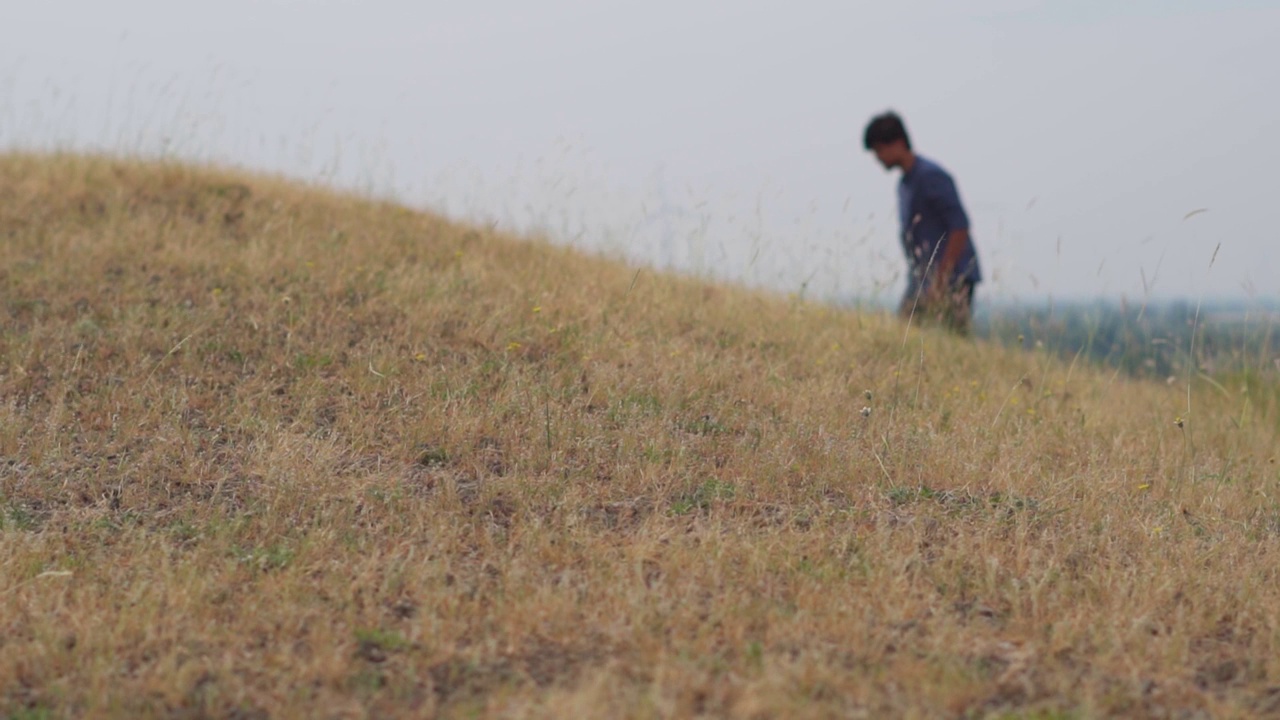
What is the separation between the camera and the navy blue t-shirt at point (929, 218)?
26.8ft

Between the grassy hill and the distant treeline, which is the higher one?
the distant treeline

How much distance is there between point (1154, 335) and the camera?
25.8 feet

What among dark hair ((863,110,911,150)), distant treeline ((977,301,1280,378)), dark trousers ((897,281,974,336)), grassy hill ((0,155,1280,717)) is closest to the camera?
grassy hill ((0,155,1280,717))

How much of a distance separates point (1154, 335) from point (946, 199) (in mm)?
1743

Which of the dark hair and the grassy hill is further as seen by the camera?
the dark hair

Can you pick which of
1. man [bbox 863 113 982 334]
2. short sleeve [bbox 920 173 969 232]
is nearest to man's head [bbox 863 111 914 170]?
man [bbox 863 113 982 334]

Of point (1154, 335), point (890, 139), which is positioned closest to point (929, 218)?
point (890, 139)

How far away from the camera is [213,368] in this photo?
18.6 feet

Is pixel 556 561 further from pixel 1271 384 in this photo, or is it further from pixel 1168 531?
pixel 1271 384

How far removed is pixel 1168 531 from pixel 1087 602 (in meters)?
0.96

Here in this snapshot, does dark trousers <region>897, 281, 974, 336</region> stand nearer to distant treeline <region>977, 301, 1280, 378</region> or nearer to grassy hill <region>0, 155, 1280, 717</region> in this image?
distant treeline <region>977, 301, 1280, 378</region>

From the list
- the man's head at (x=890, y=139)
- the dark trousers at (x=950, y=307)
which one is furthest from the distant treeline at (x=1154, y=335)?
the man's head at (x=890, y=139)

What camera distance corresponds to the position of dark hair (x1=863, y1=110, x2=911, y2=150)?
8.28 metres

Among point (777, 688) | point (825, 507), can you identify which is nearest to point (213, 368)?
point (825, 507)
